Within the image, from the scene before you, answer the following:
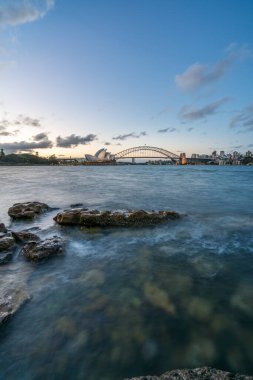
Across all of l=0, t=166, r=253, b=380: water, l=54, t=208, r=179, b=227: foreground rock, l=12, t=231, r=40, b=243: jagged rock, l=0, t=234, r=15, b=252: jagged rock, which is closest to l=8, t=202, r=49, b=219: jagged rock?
l=54, t=208, r=179, b=227: foreground rock

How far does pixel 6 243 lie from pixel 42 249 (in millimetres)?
1136

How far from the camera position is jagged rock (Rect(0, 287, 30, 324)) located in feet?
11.9

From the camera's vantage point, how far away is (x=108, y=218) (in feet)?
28.1

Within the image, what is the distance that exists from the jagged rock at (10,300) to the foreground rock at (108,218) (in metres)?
4.16

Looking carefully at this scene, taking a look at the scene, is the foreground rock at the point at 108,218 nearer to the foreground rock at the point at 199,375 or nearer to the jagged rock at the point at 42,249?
the jagged rock at the point at 42,249

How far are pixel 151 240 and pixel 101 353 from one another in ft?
13.9

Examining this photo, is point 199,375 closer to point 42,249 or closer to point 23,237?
point 42,249

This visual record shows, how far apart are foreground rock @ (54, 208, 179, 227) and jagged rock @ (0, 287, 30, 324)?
4.16 m

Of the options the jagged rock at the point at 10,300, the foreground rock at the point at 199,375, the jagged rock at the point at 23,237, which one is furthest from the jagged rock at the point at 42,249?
the foreground rock at the point at 199,375

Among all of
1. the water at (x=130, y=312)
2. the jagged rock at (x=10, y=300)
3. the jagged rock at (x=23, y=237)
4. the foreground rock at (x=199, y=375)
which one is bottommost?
the water at (x=130, y=312)

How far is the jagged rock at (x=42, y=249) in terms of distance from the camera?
5539mm

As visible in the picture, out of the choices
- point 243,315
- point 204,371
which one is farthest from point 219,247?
point 204,371

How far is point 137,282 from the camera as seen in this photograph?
4.75 m

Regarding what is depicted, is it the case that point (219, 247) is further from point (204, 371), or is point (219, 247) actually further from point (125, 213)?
point (204, 371)
